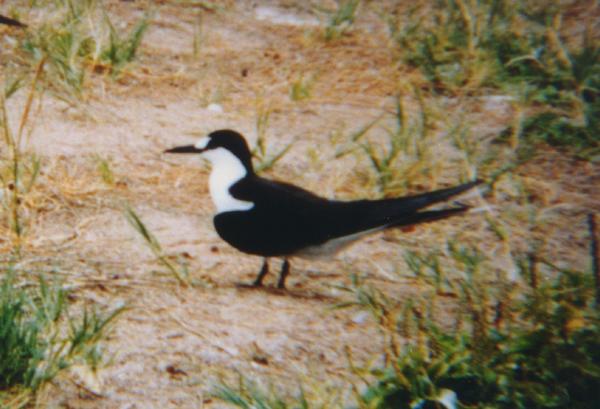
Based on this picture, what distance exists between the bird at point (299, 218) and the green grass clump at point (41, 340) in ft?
2.39

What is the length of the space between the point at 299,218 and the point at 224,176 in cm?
42

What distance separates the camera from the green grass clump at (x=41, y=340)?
222 centimetres

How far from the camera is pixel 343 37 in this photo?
5.95 metres

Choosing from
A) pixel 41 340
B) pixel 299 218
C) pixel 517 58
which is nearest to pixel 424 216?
pixel 299 218

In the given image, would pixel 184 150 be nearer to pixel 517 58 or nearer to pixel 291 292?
pixel 291 292

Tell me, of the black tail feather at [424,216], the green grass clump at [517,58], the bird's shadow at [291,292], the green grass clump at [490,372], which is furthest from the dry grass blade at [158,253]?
the green grass clump at [517,58]

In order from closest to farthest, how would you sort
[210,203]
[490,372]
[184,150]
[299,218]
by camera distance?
1. [490,372]
2. [299,218]
3. [184,150]
4. [210,203]

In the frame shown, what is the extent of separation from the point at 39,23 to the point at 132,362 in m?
3.30

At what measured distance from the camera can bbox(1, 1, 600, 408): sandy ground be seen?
2.62 m

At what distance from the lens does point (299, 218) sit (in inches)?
124

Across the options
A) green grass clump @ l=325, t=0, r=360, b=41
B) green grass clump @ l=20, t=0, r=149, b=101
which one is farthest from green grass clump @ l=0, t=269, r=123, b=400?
green grass clump @ l=325, t=0, r=360, b=41

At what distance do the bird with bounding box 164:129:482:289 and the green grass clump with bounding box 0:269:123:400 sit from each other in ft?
2.39

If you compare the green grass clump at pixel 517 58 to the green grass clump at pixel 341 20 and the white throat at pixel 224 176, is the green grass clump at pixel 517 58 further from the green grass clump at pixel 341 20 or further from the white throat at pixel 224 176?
the white throat at pixel 224 176

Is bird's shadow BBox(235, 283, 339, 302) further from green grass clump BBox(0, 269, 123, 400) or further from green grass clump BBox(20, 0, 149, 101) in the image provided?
green grass clump BBox(20, 0, 149, 101)
